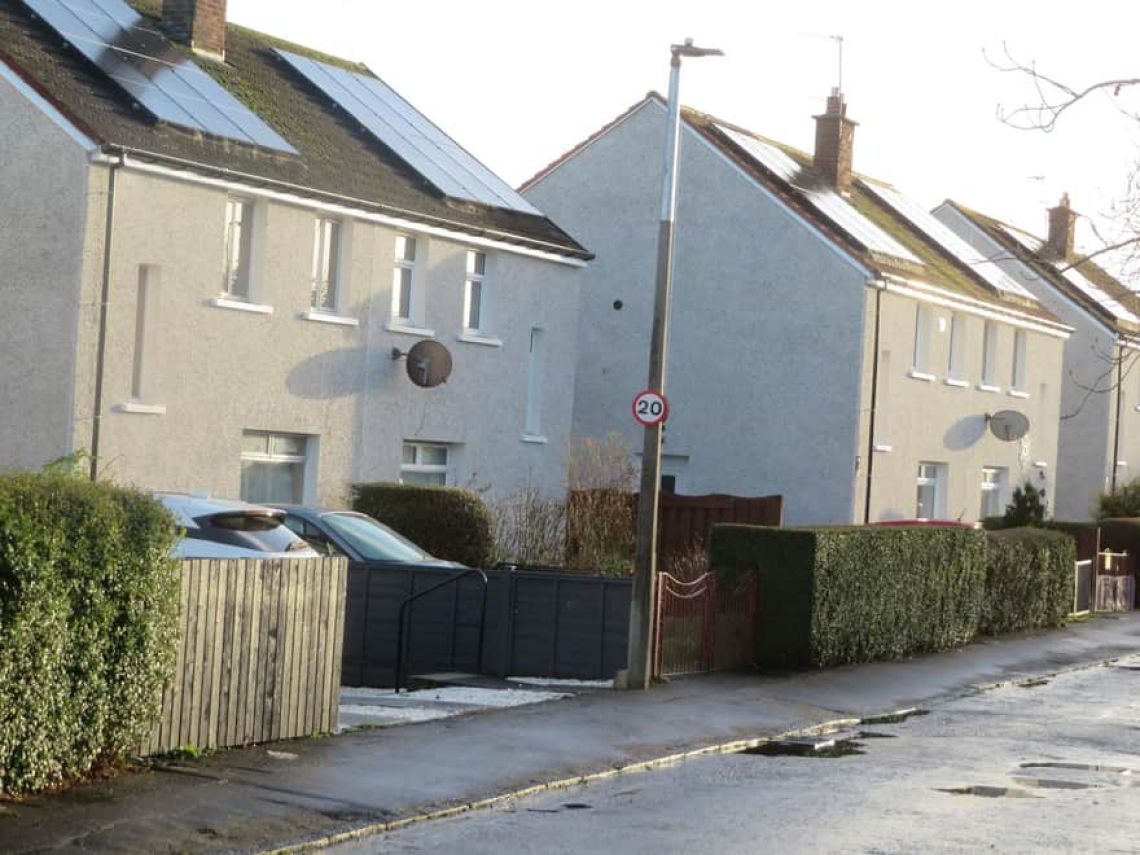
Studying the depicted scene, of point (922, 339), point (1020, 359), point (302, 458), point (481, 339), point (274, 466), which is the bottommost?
point (274, 466)

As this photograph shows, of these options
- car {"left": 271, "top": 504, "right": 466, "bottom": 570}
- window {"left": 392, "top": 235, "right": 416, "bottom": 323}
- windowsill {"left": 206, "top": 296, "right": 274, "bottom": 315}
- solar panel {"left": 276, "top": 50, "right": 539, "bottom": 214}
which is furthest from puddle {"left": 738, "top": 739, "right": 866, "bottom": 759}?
solar panel {"left": 276, "top": 50, "right": 539, "bottom": 214}

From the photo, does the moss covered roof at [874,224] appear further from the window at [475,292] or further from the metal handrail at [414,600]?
the metal handrail at [414,600]

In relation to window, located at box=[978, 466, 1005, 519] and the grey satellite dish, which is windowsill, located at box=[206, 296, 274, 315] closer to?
the grey satellite dish

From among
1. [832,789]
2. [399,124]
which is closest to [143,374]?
[399,124]

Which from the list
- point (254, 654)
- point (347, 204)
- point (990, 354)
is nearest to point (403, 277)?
point (347, 204)

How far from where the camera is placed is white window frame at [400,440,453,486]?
27328 mm

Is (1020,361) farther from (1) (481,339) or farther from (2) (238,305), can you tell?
(2) (238,305)

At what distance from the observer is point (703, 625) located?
62.3 feet

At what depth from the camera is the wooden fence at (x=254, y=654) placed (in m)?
11.6

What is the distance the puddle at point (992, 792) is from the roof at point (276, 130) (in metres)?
13.2

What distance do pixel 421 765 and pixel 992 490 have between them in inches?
1311

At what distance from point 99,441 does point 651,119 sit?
18.5 metres

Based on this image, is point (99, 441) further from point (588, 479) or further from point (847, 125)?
point (847, 125)

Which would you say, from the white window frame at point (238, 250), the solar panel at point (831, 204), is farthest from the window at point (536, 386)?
the solar panel at point (831, 204)
